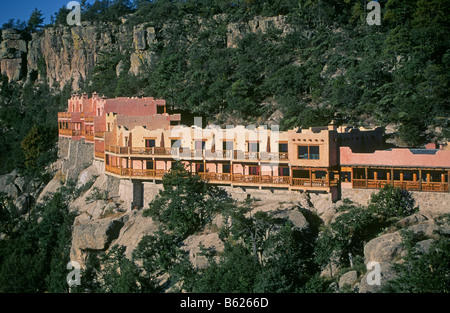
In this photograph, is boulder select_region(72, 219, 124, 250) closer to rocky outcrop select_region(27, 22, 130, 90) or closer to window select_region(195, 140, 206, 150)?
window select_region(195, 140, 206, 150)

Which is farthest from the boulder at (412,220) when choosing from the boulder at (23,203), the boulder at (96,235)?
the boulder at (23,203)

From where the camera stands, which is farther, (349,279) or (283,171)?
(283,171)

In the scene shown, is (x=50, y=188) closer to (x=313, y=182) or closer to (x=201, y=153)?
(x=201, y=153)

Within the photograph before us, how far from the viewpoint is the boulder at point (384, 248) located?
108ft

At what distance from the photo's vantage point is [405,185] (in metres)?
36.4

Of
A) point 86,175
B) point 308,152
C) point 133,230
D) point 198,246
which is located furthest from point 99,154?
point 308,152

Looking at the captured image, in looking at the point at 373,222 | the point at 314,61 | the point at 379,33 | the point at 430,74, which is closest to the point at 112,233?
the point at 373,222

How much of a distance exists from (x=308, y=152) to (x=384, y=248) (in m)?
7.32

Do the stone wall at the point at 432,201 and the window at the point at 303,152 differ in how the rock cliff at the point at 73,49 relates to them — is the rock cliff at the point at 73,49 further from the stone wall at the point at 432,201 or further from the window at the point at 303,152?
the stone wall at the point at 432,201

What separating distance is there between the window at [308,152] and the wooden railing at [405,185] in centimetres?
253

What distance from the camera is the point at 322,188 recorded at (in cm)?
3756

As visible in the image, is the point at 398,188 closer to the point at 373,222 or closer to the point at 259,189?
the point at 373,222

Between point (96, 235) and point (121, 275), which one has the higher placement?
point (96, 235)

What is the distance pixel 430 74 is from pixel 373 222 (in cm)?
2269
